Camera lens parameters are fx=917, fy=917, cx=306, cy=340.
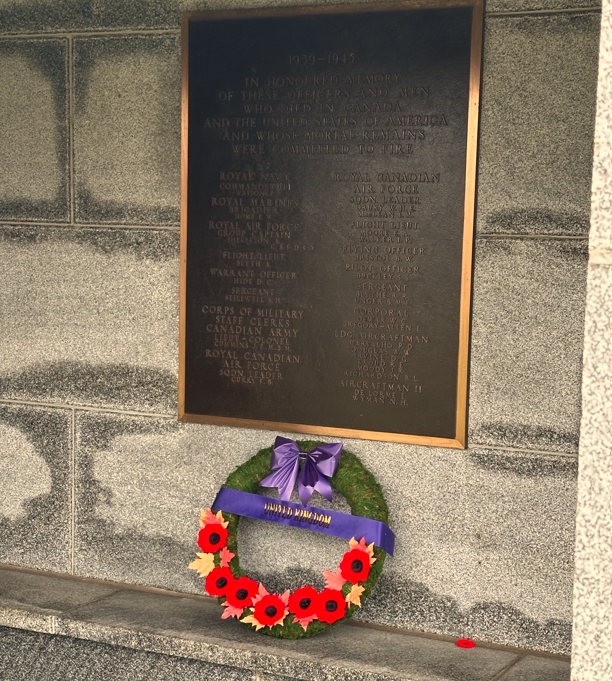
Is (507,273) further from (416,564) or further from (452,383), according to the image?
(416,564)

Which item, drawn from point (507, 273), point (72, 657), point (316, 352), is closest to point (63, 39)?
point (316, 352)

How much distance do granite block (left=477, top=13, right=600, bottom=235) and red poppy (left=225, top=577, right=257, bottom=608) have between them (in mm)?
2102

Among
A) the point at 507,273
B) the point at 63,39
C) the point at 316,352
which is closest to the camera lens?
the point at 507,273

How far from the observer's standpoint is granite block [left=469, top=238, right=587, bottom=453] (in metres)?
4.30

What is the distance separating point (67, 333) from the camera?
525 centimetres

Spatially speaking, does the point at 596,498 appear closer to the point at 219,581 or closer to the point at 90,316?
the point at 219,581

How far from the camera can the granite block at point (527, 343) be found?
A: 430 cm

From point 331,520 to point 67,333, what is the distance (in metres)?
1.89

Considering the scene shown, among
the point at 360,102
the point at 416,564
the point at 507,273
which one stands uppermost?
the point at 360,102

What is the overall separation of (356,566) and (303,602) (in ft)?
1.08

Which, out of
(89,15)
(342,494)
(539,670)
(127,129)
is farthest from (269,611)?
(89,15)

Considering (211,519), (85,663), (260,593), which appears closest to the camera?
(260,593)

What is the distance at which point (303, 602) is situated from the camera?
447 cm

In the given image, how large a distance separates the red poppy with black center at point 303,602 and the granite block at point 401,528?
29 centimetres
